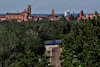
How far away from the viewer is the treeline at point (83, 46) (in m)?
18.5

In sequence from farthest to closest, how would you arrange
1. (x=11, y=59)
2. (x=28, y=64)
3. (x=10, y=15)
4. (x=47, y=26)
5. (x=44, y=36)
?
(x=10, y=15) → (x=47, y=26) → (x=44, y=36) → (x=11, y=59) → (x=28, y=64)

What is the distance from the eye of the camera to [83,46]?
19.9 metres

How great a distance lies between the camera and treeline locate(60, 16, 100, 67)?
1850 cm

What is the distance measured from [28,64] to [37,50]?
1657 centimetres

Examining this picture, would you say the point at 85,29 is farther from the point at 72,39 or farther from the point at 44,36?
the point at 44,36

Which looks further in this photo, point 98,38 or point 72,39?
point 72,39

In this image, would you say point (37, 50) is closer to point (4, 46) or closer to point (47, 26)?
point (4, 46)

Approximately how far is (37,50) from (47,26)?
111 feet

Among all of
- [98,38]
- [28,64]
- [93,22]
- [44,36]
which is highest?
[93,22]

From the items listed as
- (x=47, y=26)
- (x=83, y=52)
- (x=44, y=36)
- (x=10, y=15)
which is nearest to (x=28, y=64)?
(x=83, y=52)

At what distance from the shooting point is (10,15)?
158125 millimetres

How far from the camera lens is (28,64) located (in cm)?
1508

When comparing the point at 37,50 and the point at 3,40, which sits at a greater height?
the point at 3,40

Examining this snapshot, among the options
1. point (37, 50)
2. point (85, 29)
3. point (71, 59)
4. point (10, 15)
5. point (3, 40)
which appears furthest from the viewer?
point (10, 15)
